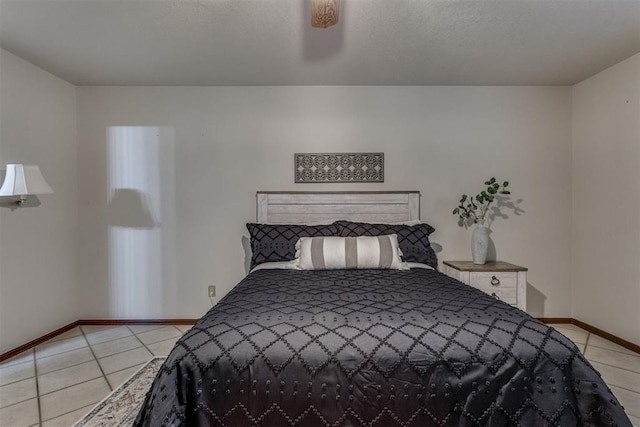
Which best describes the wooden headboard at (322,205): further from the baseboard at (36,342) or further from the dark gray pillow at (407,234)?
the baseboard at (36,342)

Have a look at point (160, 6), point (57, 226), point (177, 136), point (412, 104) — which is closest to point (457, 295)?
point (412, 104)

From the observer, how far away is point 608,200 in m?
2.82

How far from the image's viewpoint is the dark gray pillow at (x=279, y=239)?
259 centimetres

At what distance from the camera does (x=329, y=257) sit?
2.37 metres

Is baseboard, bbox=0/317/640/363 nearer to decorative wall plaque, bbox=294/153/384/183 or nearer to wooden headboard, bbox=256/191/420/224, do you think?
wooden headboard, bbox=256/191/420/224

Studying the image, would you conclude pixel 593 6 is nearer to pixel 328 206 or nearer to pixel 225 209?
pixel 328 206

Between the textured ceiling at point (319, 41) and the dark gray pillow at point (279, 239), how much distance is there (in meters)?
1.42

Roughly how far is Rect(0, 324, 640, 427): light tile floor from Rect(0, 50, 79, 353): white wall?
0.27 metres

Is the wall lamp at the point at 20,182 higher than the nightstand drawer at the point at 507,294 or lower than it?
higher

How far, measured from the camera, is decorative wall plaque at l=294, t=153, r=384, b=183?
317 centimetres

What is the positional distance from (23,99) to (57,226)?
3.74ft

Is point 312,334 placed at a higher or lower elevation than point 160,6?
lower

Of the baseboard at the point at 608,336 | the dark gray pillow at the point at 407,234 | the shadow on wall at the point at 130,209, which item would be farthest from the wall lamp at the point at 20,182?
the baseboard at the point at 608,336

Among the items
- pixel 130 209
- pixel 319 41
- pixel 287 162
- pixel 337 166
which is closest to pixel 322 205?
pixel 337 166
